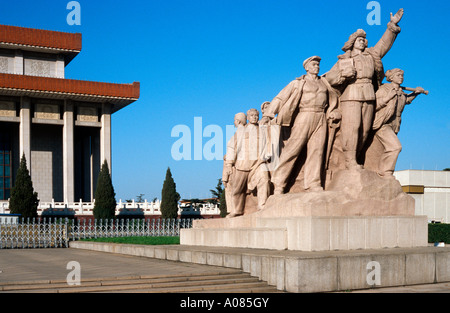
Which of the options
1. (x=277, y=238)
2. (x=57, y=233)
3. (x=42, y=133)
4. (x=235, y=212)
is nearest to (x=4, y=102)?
(x=42, y=133)

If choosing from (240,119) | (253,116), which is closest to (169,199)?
(240,119)

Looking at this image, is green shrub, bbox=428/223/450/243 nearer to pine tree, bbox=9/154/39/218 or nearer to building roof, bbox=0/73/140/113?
pine tree, bbox=9/154/39/218

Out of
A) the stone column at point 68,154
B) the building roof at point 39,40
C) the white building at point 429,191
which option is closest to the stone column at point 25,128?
the stone column at point 68,154

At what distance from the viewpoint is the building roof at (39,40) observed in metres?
33.2

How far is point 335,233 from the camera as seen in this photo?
24.2 ft

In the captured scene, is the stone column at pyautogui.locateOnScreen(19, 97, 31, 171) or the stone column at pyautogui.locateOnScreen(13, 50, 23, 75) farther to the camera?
the stone column at pyautogui.locateOnScreen(13, 50, 23, 75)

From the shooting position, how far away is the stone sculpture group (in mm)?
8305

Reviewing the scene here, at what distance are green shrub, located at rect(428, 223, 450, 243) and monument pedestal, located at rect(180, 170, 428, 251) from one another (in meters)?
6.56

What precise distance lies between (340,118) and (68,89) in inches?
1026

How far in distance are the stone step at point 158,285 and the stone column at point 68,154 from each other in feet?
90.5

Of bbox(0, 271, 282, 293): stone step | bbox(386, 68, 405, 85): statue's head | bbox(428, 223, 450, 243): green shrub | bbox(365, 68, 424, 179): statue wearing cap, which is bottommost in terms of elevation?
bbox(428, 223, 450, 243): green shrub

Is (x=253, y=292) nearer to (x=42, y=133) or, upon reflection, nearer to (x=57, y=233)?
(x=57, y=233)

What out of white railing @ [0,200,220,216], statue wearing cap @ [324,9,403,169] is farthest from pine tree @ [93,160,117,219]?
statue wearing cap @ [324,9,403,169]
